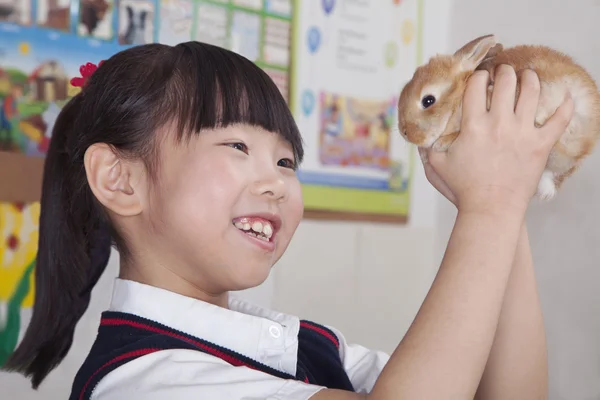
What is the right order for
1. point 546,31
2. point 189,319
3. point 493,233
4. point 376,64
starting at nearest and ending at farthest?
point 493,233, point 189,319, point 546,31, point 376,64

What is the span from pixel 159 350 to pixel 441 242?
1168mm

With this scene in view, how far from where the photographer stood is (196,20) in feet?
4.45

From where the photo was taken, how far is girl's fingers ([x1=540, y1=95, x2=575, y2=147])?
0.66 meters

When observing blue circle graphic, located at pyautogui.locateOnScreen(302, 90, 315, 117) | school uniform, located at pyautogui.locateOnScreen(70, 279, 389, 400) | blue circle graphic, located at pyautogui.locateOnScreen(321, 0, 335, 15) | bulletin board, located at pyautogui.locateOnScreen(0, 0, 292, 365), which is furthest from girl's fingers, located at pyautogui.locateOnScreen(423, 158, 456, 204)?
blue circle graphic, located at pyautogui.locateOnScreen(321, 0, 335, 15)

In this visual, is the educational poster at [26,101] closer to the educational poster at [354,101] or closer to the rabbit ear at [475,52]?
the educational poster at [354,101]

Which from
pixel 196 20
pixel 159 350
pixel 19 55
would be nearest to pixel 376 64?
pixel 196 20

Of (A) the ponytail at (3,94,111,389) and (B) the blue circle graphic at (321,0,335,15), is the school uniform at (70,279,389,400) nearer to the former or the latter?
(A) the ponytail at (3,94,111,389)

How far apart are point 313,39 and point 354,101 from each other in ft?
0.57

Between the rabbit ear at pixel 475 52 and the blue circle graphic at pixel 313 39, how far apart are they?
838mm

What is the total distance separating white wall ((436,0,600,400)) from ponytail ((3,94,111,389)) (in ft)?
3.07

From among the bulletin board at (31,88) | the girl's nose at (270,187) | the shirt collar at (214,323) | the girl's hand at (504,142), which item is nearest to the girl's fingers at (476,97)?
the girl's hand at (504,142)

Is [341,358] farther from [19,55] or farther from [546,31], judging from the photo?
[546,31]

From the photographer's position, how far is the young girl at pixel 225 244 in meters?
0.64

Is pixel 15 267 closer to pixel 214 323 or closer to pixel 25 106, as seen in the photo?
pixel 25 106
